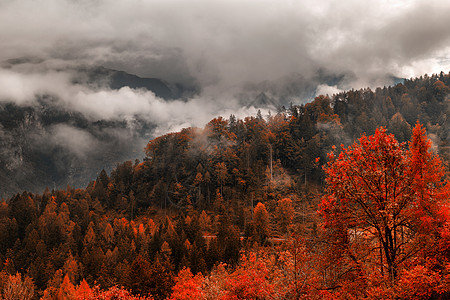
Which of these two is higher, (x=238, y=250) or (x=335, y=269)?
(x=335, y=269)

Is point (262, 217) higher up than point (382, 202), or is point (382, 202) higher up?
point (382, 202)

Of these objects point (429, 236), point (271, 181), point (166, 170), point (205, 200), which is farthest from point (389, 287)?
point (166, 170)

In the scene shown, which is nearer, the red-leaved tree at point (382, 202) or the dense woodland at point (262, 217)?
the red-leaved tree at point (382, 202)

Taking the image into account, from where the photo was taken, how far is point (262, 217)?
103 meters

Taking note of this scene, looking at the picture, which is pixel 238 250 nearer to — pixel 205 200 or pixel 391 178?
pixel 205 200

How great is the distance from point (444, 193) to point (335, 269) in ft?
26.5

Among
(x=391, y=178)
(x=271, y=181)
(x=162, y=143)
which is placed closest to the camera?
(x=391, y=178)

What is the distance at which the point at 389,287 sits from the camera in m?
15.9

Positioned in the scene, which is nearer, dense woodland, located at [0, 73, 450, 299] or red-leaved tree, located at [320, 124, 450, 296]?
red-leaved tree, located at [320, 124, 450, 296]

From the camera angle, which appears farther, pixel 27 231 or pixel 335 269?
pixel 27 231

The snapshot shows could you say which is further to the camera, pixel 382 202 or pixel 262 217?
pixel 262 217

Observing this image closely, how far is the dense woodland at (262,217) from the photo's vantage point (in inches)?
717

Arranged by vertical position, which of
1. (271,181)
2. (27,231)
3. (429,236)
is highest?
(429,236)

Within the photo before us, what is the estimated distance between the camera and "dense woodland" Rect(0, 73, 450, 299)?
18203 millimetres
